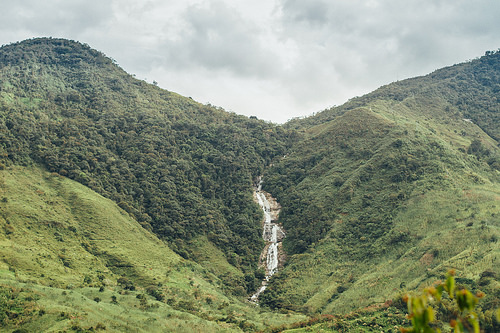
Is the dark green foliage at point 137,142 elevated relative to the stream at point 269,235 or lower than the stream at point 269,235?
elevated

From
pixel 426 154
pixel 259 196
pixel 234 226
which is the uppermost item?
pixel 426 154

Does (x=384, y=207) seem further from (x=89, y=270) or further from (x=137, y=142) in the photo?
(x=137, y=142)

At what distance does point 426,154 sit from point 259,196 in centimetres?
4124

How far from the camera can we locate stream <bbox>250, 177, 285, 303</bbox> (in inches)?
2988

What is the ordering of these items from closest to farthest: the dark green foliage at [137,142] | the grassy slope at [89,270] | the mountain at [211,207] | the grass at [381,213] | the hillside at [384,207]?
the grassy slope at [89,270] → the mountain at [211,207] → the grass at [381,213] → the hillside at [384,207] → the dark green foliage at [137,142]

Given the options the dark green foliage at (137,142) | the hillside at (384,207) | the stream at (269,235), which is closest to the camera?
the hillside at (384,207)

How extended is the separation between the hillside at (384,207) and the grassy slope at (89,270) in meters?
13.9

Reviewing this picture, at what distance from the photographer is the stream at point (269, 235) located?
75.9m

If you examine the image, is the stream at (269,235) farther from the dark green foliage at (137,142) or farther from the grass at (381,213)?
the grass at (381,213)

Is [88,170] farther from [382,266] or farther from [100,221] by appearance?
[382,266]

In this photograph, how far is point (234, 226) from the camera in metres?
87.7

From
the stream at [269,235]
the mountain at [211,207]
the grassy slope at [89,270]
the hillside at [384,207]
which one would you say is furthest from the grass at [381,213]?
the grassy slope at [89,270]

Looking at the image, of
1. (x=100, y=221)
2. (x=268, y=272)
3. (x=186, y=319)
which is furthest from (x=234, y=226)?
(x=186, y=319)

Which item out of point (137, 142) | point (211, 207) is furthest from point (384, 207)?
point (137, 142)
